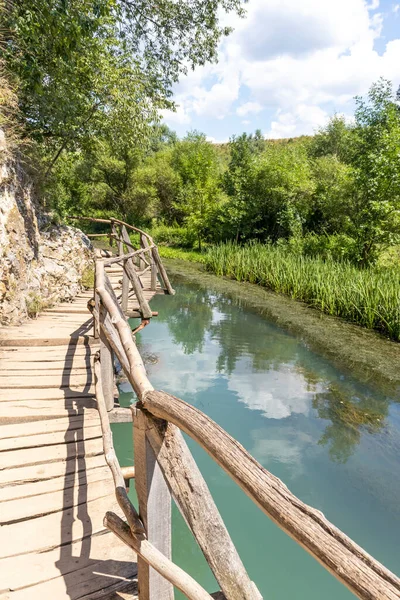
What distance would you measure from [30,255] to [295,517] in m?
6.34

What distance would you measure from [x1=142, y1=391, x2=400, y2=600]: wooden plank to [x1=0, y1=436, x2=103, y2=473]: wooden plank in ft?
6.02

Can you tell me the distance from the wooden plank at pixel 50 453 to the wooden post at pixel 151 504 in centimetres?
138

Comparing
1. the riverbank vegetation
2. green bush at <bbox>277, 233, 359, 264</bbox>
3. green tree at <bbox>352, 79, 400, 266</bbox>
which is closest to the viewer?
the riverbank vegetation

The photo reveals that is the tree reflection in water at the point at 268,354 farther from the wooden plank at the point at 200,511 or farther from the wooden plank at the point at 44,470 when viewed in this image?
the wooden plank at the point at 200,511

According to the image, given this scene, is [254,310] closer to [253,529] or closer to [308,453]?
[308,453]

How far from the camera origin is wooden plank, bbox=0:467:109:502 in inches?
97.0

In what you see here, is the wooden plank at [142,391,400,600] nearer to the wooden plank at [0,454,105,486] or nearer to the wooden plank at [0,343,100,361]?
the wooden plank at [0,454,105,486]

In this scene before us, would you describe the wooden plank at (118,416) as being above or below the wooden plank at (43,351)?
below

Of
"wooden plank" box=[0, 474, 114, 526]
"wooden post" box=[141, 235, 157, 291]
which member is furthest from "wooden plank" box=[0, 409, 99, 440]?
"wooden post" box=[141, 235, 157, 291]

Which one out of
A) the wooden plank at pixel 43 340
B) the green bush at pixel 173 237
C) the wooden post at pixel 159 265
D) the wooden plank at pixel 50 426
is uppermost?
the green bush at pixel 173 237

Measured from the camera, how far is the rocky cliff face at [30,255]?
5438 mm

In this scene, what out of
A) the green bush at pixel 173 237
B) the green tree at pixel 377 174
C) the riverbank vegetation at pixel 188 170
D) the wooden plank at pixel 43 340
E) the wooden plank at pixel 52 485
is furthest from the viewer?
the green bush at pixel 173 237

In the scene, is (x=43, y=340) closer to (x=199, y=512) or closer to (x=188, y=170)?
(x=199, y=512)

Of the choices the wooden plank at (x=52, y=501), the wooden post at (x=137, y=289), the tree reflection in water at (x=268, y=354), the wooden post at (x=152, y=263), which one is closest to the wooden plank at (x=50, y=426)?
the wooden plank at (x=52, y=501)
